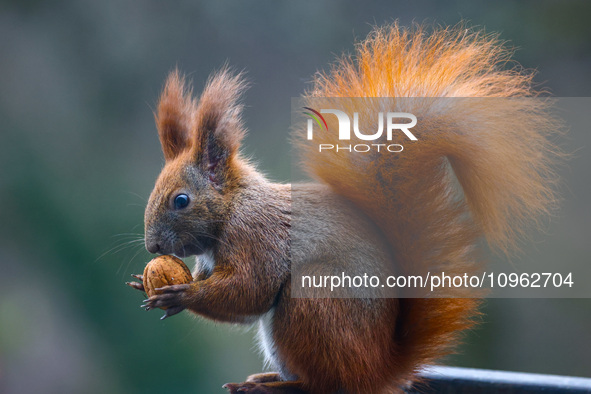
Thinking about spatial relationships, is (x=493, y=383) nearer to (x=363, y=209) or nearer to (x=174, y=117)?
(x=363, y=209)

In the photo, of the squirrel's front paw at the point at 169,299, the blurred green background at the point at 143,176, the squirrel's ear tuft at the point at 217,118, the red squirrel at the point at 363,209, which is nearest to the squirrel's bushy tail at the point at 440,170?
the red squirrel at the point at 363,209

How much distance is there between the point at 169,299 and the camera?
0.88m

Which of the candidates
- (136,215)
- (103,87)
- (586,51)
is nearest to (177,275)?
(136,215)

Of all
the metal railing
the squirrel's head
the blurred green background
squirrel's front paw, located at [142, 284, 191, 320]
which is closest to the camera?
squirrel's front paw, located at [142, 284, 191, 320]

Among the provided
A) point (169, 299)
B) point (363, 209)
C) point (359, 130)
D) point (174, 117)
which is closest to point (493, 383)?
point (363, 209)

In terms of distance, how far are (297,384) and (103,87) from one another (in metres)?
1.86

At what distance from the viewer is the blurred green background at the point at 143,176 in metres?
2.24

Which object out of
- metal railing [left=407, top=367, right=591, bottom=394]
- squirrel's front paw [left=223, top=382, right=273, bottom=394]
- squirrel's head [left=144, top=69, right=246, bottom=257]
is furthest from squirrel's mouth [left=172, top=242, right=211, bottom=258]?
metal railing [left=407, top=367, right=591, bottom=394]

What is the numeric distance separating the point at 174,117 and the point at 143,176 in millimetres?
1282

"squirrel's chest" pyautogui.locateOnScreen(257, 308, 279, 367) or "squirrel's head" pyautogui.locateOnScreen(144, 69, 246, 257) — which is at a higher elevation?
"squirrel's head" pyautogui.locateOnScreen(144, 69, 246, 257)

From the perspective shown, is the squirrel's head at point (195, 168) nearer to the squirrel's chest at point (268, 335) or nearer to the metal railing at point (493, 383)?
the squirrel's chest at point (268, 335)

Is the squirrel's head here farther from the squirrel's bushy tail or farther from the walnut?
the squirrel's bushy tail

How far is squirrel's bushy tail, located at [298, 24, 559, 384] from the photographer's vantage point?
0.98 meters

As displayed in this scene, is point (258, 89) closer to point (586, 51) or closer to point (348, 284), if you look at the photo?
point (586, 51)
